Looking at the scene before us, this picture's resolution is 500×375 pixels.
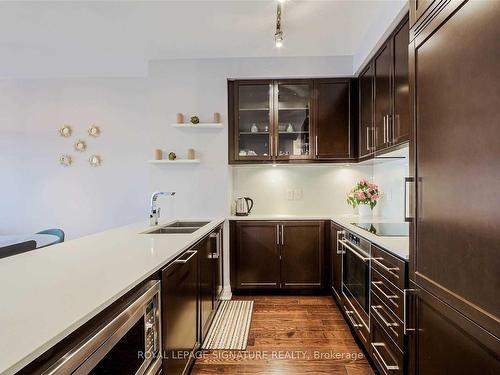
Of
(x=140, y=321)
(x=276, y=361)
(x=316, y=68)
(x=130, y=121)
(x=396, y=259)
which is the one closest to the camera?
(x=140, y=321)

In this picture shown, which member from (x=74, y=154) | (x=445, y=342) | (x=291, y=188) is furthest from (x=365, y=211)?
(x=74, y=154)

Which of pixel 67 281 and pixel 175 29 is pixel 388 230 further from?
pixel 175 29

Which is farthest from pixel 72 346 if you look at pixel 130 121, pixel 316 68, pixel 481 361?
pixel 130 121

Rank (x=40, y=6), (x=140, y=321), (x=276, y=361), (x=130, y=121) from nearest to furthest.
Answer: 1. (x=140, y=321)
2. (x=276, y=361)
3. (x=40, y=6)
4. (x=130, y=121)

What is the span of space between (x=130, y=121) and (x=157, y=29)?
1660mm

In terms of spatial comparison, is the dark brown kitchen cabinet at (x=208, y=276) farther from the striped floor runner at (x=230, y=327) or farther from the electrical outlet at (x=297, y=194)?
the electrical outlet at (x=297, y=194)

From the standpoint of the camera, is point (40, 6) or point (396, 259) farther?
point (40, 6)

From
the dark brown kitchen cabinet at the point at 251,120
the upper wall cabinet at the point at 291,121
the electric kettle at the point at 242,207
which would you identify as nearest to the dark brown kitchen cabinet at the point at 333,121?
the upper wall cabinet at the point at 291,121

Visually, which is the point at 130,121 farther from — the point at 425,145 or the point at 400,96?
the point at 425,145

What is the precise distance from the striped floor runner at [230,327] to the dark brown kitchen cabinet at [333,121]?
1837mm

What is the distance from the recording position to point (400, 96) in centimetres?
204

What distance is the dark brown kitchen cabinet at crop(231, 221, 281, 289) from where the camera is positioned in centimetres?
313

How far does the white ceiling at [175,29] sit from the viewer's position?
7.33ft

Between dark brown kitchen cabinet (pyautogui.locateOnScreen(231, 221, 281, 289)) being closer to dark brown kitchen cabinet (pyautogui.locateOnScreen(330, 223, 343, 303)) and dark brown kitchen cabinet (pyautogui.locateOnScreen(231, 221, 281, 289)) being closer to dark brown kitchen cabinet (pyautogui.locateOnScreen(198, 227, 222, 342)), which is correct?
dark brown kitchen cabinet (pyautogui.locateOnScreen(198, 227, 222, 342))
